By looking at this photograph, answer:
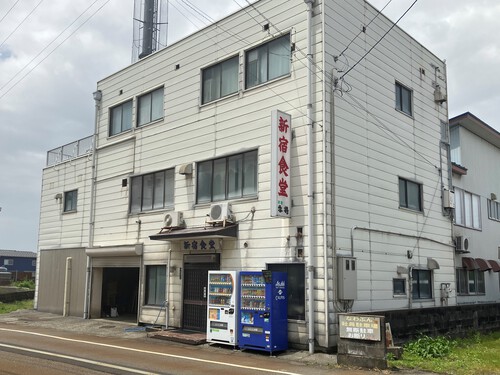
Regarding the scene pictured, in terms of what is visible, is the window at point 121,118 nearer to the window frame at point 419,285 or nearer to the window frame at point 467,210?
the window frame at point 419,285

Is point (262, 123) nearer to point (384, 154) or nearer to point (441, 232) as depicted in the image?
point (384, 154)

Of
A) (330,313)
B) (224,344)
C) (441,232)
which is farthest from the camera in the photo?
(441,232)

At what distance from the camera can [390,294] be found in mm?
15219

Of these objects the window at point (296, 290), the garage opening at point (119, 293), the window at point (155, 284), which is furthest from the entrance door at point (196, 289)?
the garage opening at point (119, 293)

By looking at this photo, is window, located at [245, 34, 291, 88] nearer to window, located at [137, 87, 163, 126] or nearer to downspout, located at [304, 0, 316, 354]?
downspout, located at [304, 0, 316, 354]

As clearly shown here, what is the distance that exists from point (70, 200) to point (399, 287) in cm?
1589

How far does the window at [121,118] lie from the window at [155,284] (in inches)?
239

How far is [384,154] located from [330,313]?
19.0ft

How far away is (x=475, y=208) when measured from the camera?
22625 mm

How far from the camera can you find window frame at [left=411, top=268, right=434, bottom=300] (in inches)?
649

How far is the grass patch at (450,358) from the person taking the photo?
1074cm

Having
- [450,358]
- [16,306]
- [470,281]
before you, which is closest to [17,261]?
[16,306]

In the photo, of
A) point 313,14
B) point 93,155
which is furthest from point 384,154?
point 93,155

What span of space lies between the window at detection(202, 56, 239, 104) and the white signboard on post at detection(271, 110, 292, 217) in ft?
10.3
